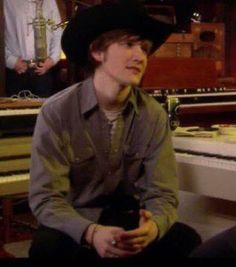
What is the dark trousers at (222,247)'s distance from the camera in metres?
1.67

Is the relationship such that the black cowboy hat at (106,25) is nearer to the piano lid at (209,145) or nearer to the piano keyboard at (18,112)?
the piano lid at (209,145)

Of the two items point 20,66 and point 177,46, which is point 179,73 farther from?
point 20,66

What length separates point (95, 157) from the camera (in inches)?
87.5

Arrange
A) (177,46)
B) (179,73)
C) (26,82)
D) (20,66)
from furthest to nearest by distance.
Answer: (177,46)
(179,73)
(26,82)
(20,66)

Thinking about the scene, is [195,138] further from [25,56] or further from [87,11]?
[25,56]

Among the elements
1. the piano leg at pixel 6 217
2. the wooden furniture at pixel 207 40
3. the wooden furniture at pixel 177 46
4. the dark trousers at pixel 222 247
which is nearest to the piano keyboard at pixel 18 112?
the piano leg at pixel 6 217

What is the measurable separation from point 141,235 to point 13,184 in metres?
1.72

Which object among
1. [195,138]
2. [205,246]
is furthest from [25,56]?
[205,246]

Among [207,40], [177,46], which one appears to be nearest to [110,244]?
[177,46]

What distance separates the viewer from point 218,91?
563 cm

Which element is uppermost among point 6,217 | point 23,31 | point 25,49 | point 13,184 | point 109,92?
point 109,92

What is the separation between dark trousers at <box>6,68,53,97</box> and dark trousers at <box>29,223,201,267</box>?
9.34 feet

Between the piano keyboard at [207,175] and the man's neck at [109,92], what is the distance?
40 cm

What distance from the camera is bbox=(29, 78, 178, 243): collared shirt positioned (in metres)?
2.14
